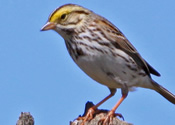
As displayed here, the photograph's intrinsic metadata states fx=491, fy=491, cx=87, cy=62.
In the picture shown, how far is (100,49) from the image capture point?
812cm

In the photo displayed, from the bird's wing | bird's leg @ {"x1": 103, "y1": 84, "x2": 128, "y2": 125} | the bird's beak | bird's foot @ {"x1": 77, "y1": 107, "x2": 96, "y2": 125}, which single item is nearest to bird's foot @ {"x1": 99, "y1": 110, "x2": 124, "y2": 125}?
bird's leg @ {"x1": 103, "y1": 84, "x2": 128, "y2": 125}

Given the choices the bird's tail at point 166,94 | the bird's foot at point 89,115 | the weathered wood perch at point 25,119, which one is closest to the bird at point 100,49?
the bird's tail at point 166,94

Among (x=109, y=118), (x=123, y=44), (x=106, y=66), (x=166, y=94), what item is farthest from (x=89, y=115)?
(x=166, y=94)

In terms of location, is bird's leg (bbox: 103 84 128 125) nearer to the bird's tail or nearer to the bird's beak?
the bird's tail

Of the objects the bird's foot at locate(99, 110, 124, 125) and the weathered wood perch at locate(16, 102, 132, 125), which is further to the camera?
the bird's foot at locate(99, 110, 124, 125)

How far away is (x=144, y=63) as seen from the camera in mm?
9016

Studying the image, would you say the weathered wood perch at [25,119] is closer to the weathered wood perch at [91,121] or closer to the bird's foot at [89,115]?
the weathered wood perch at [91,121]

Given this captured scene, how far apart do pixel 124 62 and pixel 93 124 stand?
2.74 meters

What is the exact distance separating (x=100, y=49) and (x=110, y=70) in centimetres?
39

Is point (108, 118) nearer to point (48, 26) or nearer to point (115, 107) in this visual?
point (115, 107)

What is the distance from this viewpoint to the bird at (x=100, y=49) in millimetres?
8031

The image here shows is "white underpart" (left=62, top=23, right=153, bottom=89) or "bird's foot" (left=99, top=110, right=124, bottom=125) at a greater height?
"white underpart" (left=62, top=23, right=153, bottom=89)

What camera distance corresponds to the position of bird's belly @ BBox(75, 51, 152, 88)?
8.00m

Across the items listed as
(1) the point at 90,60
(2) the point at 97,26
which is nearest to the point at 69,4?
(2) the point at 97,26
